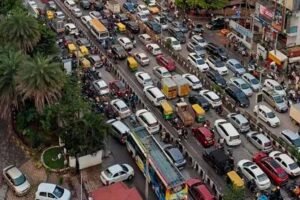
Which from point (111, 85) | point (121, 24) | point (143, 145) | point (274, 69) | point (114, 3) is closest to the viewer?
point (143, 145)

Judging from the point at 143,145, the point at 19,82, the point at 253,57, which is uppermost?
the point at 19,82

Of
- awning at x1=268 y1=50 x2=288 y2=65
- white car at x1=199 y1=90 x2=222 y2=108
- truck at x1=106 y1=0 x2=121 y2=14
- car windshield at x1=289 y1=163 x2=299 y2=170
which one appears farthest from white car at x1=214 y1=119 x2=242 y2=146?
truck at x1=106 y1=0 x2=121 y2=14

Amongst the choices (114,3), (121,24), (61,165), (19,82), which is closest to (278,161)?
(61,165)

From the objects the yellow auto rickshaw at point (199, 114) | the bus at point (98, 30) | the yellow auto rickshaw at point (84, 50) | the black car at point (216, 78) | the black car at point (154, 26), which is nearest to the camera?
the yellow auto rickshaw at point (199, 114)

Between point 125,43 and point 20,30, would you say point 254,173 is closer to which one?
point 20,30

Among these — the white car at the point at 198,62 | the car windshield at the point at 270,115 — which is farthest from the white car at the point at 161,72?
the car windshield at the point at 270,115

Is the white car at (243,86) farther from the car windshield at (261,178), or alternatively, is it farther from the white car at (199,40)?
the car windshield at (261,178)

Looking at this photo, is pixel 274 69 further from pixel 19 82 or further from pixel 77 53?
pixel 19 82
